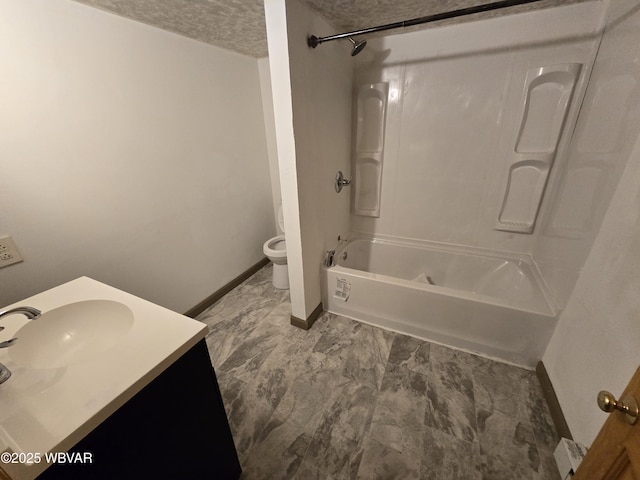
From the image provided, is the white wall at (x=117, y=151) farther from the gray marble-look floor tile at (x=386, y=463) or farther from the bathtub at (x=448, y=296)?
the gray marble-look floor tile at (x=386, y=463)

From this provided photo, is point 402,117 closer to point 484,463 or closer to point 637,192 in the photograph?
point 637,192

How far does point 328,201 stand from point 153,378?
1.52m

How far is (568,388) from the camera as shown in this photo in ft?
3.99

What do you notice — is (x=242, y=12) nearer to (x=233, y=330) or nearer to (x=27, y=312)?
(x=27, y=312)

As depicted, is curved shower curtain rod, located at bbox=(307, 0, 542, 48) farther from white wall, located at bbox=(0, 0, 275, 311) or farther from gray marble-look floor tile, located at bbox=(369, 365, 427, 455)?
gray marble-look floor tile, located at bbox=(369, 365, 427, 455)

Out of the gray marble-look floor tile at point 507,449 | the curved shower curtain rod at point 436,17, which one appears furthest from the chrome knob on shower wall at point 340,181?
the gray marble-look floor tile at point 507,449

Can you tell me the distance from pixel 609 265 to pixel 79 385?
1.92 meters

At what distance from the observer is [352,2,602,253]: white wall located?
158 centimetres

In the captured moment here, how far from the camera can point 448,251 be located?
7.23ft

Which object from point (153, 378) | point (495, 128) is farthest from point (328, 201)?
point (153, 378)

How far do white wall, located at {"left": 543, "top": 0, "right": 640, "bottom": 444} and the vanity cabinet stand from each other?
1473mm

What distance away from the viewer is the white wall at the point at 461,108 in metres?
1.58

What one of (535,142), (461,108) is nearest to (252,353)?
(461,108)

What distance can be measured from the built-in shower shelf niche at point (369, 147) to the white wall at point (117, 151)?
1042 millimetres
